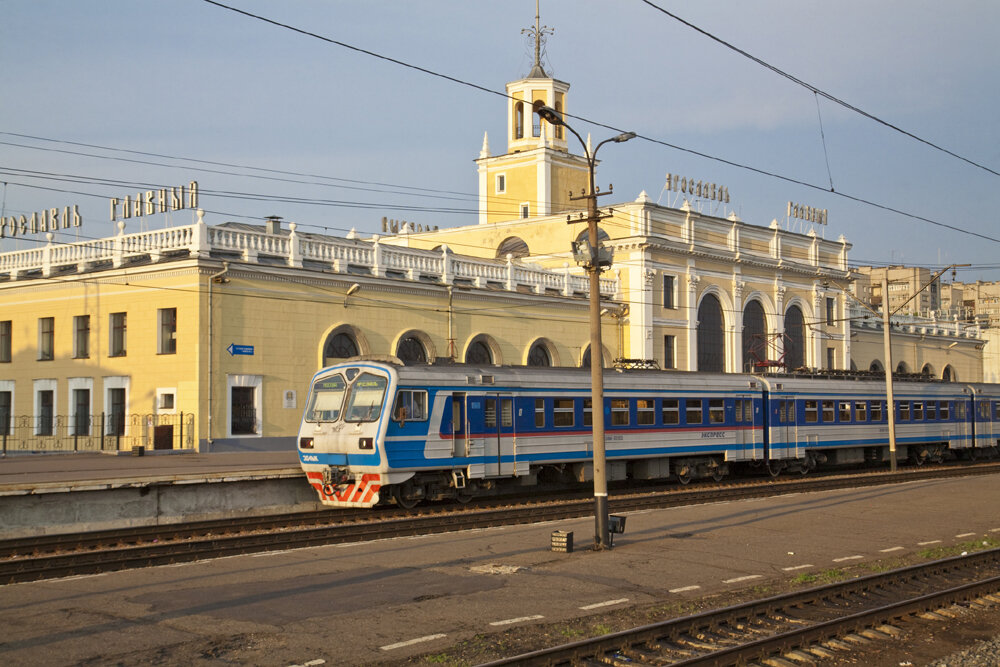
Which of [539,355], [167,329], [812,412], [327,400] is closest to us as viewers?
[327,400]

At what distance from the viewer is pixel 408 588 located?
1338 cm

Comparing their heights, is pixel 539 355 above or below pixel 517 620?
above

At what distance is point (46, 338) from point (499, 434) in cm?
2218

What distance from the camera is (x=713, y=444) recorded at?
30422 mm

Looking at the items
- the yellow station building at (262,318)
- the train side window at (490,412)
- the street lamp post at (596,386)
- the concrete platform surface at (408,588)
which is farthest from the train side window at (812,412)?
the street lamp post at (596,386)

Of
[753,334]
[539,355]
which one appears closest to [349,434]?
[539,355]

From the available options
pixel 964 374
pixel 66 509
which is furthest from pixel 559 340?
pixel 964 374

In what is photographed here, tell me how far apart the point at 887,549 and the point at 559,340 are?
3092cm

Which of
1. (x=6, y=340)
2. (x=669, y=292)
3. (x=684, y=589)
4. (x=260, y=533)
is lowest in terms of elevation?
(x=684, y=589)

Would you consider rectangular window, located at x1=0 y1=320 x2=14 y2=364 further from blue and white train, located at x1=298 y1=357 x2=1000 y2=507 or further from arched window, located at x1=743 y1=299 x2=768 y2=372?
arched window, located at x1=743 y1=299 x2=768 y2=372

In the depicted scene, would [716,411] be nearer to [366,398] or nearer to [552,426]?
[552,426]

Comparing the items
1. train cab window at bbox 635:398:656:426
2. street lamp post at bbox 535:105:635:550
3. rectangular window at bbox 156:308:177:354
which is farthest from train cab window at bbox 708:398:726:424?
rectangular window at bbox 156:308:177:354

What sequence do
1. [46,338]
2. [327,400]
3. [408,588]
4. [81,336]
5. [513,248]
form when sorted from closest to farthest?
[408,588]
[327,400]
[81,336]
[46,338]
[513,248]

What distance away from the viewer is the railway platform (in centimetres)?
1980
